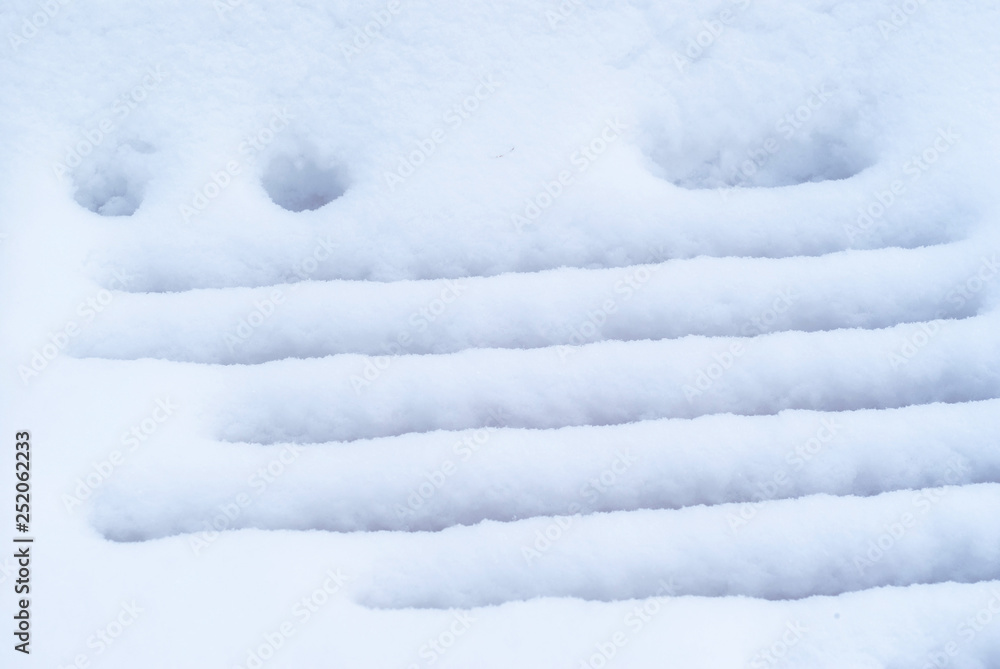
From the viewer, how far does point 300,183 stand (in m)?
1.37

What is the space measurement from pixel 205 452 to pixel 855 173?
1.07 m

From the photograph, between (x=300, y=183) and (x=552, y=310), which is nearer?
(x=552, y=310)

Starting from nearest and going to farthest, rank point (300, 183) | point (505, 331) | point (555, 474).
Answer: point (555, 474) → point (505, 331) → point (300, 183)

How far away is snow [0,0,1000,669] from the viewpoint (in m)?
1.01

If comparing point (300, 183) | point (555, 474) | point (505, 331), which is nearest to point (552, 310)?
point (505, 331)

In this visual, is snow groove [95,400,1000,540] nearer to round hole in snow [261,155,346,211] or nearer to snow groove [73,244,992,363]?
snow groove [73,244,992,363]

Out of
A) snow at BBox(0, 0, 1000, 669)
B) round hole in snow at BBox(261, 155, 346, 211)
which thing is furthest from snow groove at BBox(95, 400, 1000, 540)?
round hole in snow at BBox(261, 155, 346, 211)

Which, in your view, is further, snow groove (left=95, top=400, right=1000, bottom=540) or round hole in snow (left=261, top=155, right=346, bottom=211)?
round hole in snow (left=261, top=155, right=346, bottom=211)

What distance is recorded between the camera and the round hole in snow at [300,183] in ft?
4.46

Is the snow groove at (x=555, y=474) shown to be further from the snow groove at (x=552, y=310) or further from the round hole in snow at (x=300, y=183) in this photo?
the round hole in snow at (x=300, y=183)

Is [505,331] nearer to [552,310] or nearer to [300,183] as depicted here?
[552,310]

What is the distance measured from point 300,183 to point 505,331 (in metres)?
0.45

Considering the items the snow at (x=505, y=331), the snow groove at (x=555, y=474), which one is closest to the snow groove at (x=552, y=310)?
the snow at (x=505, y=331)

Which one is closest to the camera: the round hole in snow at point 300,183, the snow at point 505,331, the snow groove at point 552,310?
the snow at point 505,331
